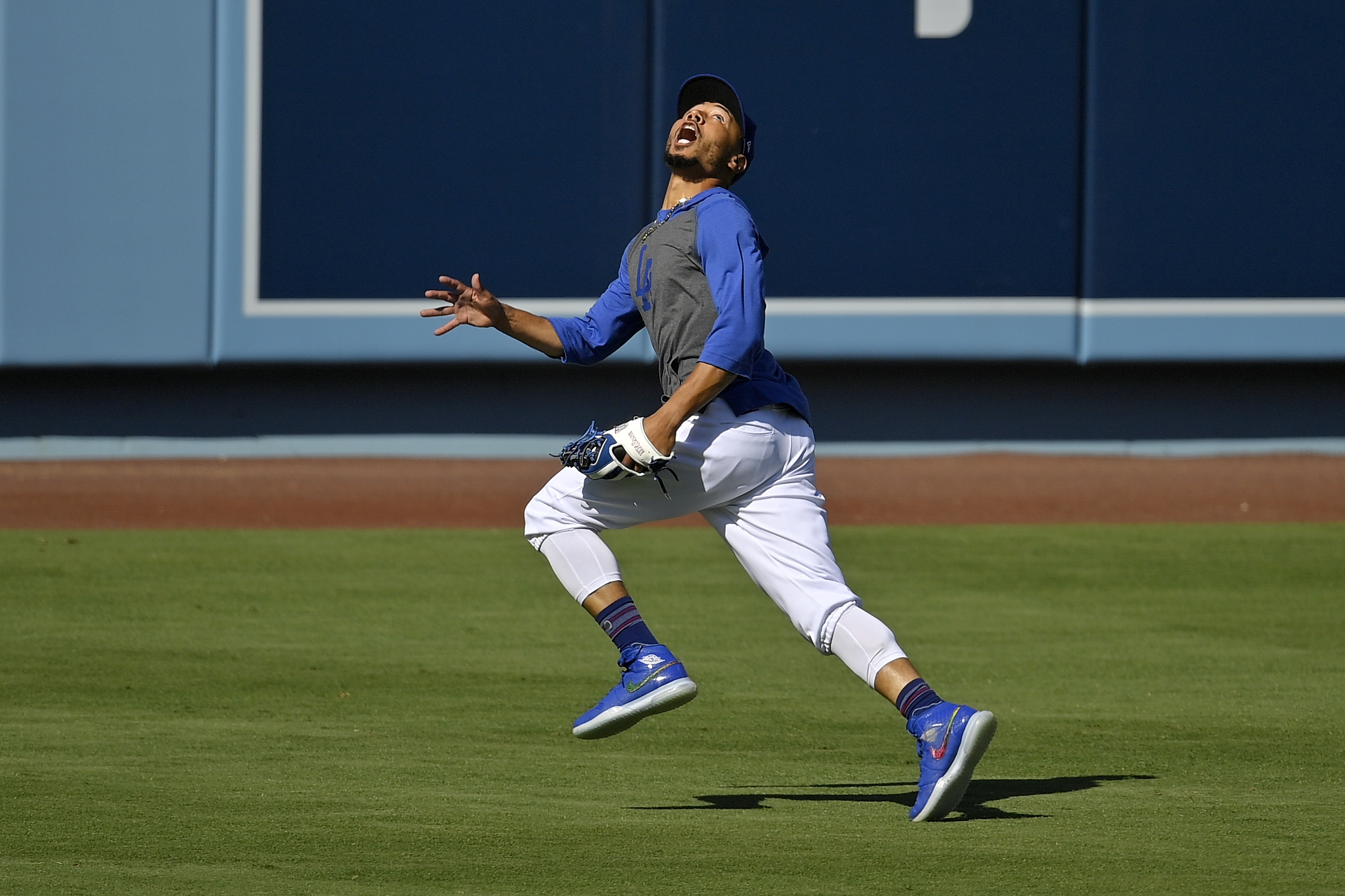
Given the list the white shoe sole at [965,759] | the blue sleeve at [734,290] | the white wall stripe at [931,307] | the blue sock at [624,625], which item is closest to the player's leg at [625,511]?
the blue sock at [624,625]

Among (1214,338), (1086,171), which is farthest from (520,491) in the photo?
(1214,338)

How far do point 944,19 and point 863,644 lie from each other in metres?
8.85

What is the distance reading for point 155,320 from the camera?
11.6m

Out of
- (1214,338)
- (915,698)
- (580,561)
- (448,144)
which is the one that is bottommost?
(915,698)

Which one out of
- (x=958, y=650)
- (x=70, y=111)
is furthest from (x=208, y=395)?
(x=958, y=650)

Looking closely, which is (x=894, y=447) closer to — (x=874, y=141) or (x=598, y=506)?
(x=874, y=141)

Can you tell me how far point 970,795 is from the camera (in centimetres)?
443

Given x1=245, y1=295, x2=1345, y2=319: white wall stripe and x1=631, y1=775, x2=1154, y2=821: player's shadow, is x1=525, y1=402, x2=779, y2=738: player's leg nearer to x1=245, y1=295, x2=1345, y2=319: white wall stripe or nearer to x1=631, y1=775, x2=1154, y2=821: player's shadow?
x1=631, y1=775, x2=1154, y2=821: player's shadow

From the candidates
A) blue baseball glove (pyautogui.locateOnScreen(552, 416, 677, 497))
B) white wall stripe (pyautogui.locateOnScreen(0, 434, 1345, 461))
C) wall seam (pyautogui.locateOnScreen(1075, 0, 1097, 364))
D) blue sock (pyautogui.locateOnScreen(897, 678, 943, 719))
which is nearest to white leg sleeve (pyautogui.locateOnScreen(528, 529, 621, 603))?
blue baseball glove (pyautogui.locateOnScreen(552, 416, 677, 497))

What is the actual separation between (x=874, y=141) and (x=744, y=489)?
27.1 feet

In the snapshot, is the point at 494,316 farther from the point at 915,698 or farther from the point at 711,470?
the point at 915,698

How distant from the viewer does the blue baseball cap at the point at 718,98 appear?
4.45 metres

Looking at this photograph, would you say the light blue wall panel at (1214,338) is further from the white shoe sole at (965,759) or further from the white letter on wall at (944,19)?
the white shoe sole at (965,759)

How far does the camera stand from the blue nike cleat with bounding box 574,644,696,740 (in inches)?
160
